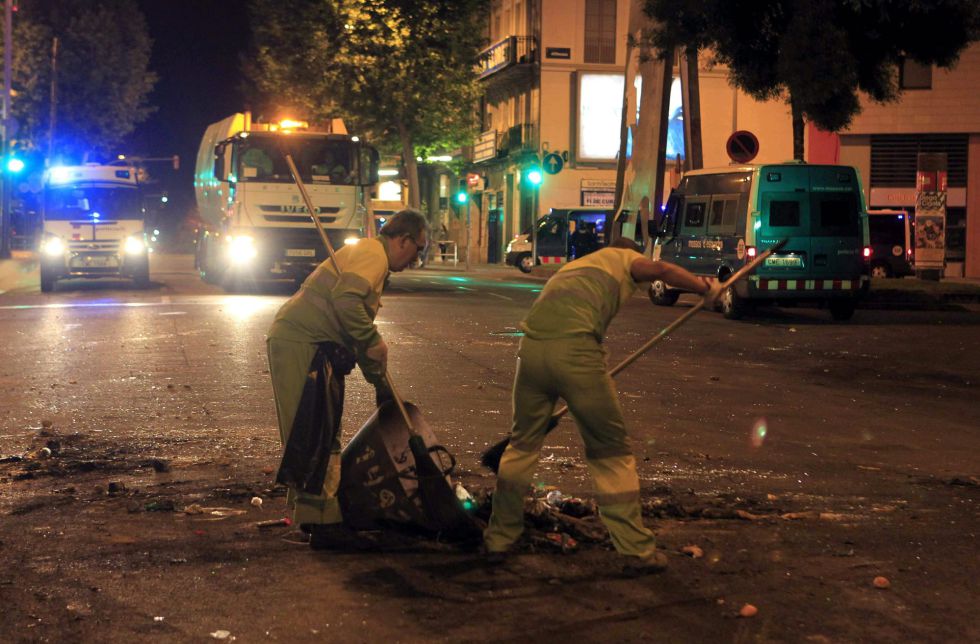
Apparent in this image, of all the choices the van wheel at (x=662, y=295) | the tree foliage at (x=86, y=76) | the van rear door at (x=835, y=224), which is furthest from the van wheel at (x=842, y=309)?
the tree foliage at (x=86, y=76)

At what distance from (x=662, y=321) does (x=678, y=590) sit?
14.5m

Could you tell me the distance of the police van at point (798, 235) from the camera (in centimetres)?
2053

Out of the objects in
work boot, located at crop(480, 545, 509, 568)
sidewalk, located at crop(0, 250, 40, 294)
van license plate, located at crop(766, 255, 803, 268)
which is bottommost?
work boot, located at crop(480, 545, 509, 568)

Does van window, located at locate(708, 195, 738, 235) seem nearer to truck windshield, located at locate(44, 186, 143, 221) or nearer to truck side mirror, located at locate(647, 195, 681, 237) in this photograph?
truck side mirror, located at locate(647, 195, 681, 237)

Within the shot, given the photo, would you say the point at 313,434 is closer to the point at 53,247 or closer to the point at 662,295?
the point at 662,295

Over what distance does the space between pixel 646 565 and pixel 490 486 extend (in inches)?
78.2

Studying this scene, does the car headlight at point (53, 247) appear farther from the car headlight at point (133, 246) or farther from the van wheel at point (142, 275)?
the van wheel at point (142, 275)

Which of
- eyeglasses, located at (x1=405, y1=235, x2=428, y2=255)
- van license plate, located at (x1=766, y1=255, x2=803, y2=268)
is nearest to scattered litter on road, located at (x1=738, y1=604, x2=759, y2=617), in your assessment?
eyeglasses, located at (x1=405, y1=235, x2=428, y2=255)

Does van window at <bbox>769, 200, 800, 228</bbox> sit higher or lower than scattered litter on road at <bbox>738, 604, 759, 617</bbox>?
higher

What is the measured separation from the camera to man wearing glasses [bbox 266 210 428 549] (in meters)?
5.94

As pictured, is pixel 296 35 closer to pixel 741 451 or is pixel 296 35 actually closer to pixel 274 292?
pixel 274 292

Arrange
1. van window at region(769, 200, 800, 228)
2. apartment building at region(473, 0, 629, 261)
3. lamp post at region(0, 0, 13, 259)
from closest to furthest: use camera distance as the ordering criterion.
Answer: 1. van window at region(769, 200, 800, 228)
2. lamp post at region(0, 0, 13, 259)
3. apartment building at region(473, 0, 629, 261)

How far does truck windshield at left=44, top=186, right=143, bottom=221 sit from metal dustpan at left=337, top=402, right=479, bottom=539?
2282 centimetres

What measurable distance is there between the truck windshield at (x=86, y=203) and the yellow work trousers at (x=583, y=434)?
76.2ft
